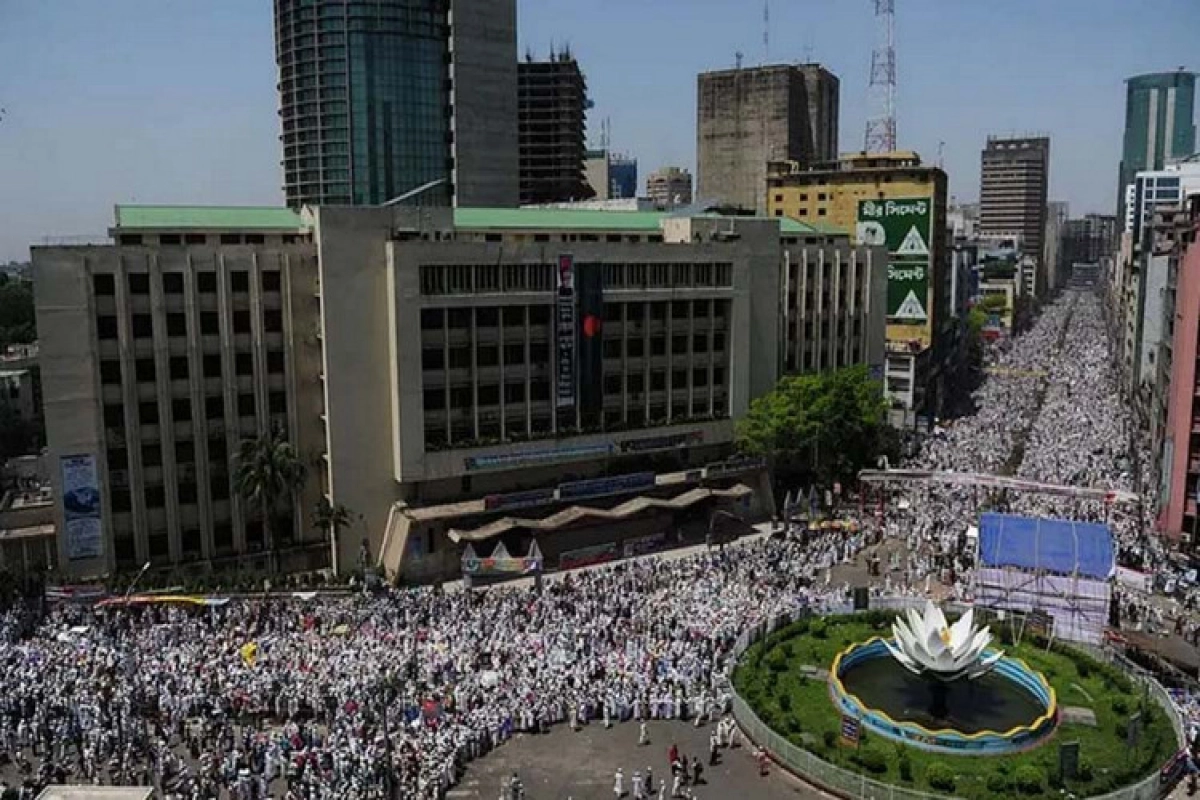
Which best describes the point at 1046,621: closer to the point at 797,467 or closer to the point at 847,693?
the point at 847,693

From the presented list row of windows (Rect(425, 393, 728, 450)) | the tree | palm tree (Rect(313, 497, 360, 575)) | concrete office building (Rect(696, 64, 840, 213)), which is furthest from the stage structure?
concrete office building (Rect(696, 64, 840, 213))

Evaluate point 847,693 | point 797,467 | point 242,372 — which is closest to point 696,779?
point 847,693

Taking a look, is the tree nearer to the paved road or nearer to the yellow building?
the yellow building

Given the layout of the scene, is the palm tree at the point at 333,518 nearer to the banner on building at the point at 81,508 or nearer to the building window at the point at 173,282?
the banner on building at the point at 81,508

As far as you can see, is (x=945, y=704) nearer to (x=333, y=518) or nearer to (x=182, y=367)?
(x=333, y=518)

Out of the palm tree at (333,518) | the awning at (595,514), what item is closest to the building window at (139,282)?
the palm tree at (333,518)
